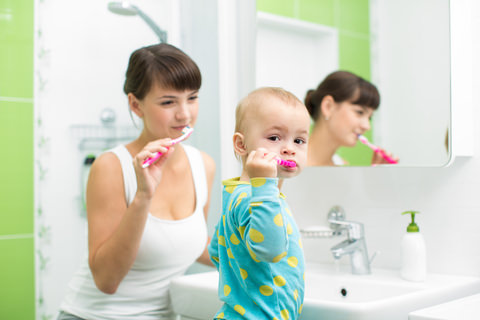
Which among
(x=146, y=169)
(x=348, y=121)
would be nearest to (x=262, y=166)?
(x=146, y=169)

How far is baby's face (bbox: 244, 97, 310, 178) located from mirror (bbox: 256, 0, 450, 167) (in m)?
0.51

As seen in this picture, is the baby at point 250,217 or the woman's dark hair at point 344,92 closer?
the baby at point 250,217

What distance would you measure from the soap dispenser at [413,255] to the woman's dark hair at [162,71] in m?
0.63

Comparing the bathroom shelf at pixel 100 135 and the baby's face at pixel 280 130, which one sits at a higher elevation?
the bathroom shelf at pixel 100 135

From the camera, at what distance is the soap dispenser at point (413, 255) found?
1.21 m

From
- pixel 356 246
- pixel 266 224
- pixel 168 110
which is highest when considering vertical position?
pixel 168 110

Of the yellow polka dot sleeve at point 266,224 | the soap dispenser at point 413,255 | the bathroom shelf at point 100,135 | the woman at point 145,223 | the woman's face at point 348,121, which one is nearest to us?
the yellow polka dot sleeve at point 266,224

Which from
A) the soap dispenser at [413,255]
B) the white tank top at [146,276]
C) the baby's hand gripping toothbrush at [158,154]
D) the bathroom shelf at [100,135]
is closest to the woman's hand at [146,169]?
the baby's hand gripping toothbrush at [158,154]

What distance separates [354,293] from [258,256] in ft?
1.84

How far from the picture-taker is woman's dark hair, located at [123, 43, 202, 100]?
1.33 meters

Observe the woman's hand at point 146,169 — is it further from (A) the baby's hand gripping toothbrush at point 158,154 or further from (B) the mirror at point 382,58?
(B) the mirror at point 382,58

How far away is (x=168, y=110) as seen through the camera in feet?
4.35

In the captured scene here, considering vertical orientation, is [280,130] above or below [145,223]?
above

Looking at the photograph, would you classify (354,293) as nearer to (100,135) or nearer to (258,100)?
(258,100)
